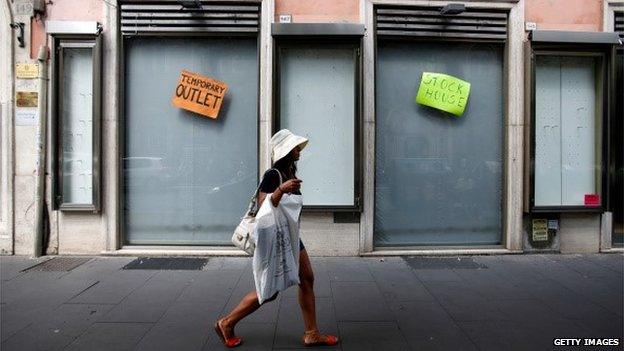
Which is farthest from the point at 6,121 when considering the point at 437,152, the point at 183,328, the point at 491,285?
the point at 491,285

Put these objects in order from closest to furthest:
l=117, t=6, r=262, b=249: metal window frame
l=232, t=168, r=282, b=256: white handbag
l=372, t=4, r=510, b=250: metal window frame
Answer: l=232, t=168, r=282, b=256: white handbag → l=117, t=6, r=262, b=249: metal window frame → l=372, t=4, r=510, b=250: metal window frame

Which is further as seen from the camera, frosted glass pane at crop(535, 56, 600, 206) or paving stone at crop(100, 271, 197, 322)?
frosted glass pane at crop(535, 56, 600, 206)

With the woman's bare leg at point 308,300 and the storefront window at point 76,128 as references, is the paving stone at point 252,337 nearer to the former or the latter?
the woman's bare leg at point 308,300

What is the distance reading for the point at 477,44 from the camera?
778 cm

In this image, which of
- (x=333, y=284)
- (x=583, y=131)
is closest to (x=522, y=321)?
(x=333, y=284)

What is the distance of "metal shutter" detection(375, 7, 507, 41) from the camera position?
7492 mm

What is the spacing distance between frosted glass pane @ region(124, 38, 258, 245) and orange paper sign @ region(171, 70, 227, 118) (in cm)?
10

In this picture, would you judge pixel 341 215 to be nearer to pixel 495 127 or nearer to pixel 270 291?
pixel 495 127

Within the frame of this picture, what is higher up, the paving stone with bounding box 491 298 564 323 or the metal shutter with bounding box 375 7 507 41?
the metal shutter with bounding box 375 7 507 41

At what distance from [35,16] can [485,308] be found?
780cm

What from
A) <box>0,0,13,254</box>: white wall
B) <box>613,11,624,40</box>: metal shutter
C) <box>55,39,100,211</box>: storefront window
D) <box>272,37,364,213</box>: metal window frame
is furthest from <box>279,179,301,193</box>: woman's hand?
<box>613,11,624,40</box>: metal shutter

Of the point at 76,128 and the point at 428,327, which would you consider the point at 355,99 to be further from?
the point at 76,128

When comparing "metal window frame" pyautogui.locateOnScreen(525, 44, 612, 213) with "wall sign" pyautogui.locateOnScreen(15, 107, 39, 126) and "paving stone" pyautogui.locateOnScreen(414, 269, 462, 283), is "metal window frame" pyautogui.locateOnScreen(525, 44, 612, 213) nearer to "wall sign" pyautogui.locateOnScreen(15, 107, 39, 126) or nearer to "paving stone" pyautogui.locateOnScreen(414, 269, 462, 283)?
"paving stone" pyautogui.locateOnScreen(414, 269, 462, 283)

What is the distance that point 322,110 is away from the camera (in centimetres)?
754
